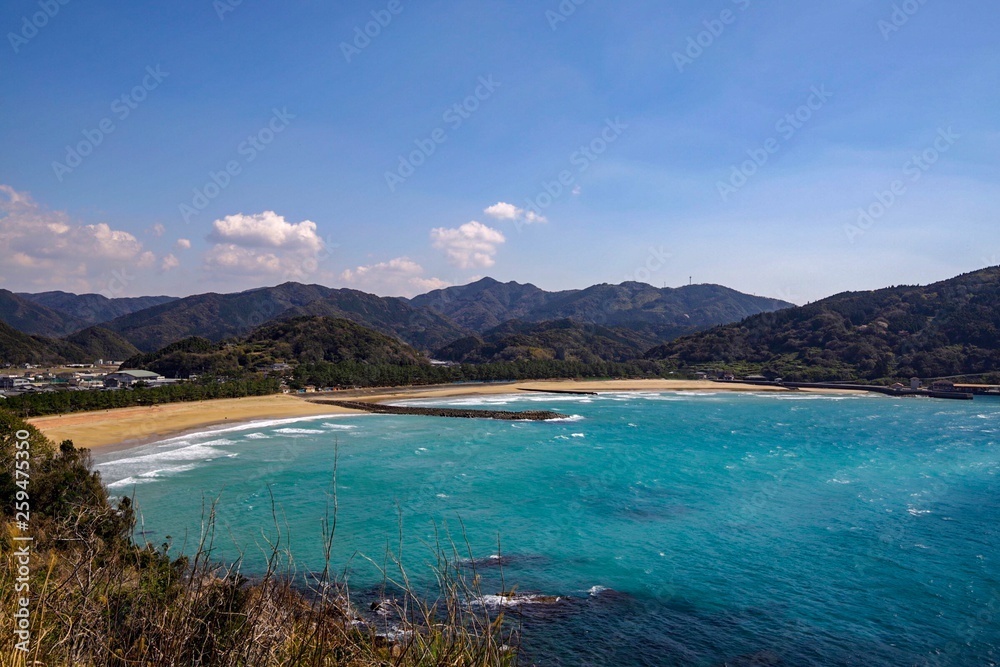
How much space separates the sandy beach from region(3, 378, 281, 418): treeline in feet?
3.05

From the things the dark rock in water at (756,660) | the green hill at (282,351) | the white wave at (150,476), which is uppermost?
the green hill at (282,351)

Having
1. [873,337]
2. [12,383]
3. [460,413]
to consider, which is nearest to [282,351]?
[12,383]

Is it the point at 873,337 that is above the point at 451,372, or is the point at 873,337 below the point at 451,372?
above

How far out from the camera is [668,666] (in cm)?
1114

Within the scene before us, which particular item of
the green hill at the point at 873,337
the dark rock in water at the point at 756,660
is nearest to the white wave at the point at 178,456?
the dark rock in water at the point at 756,660

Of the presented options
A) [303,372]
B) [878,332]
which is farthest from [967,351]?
[303,372]

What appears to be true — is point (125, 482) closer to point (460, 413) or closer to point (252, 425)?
point (252, 425)

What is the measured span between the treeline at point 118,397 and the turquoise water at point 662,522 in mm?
14045

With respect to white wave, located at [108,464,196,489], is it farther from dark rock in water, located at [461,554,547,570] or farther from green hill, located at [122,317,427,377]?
green hill, located at [122,317,427,377]

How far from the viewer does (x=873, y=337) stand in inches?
4222

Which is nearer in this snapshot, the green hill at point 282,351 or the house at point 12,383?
the house at point 12,383

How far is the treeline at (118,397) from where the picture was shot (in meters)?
41.2

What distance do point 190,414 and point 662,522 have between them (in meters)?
43.1

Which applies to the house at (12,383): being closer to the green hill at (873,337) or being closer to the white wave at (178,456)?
the white wave at (178,456)
